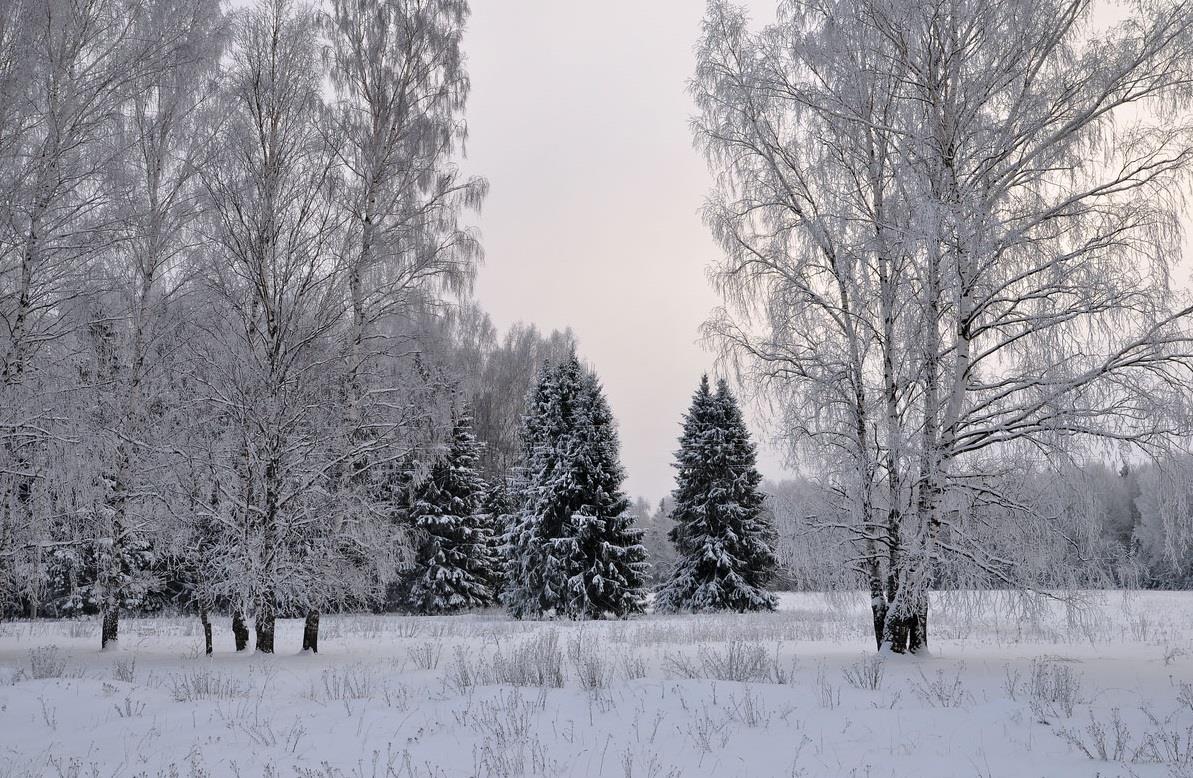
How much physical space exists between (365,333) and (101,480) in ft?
14.0

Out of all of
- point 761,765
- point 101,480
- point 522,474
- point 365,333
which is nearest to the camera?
point 761,765

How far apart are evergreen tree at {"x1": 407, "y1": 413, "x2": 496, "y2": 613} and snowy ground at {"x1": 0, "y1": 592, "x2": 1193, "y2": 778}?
16316 mm

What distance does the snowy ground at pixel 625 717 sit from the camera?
485cm

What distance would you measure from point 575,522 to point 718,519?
16.5 ft

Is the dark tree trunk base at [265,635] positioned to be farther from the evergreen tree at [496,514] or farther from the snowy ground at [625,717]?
the evergreen tree at [496,514]

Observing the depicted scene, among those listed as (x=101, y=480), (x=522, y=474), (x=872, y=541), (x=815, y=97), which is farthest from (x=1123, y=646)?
(x=522, y=474)

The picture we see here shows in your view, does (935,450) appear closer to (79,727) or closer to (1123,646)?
(1123,646)

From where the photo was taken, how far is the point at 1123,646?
37.2 ft

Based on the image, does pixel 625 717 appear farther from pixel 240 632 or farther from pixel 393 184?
pixel 393 184

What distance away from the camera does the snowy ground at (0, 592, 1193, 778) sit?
485 cm

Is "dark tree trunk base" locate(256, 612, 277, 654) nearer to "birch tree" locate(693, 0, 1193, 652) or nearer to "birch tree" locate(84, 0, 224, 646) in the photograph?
"birch tree" locate(84, 0, 224, 646)

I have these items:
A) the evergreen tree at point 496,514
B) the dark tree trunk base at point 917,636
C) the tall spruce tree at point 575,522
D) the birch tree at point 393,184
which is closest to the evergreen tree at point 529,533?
the tall spruce tree at point 575,522

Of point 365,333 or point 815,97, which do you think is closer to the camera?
point 815,97

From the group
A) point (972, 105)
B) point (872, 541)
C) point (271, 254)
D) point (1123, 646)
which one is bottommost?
point (1123, 646)
